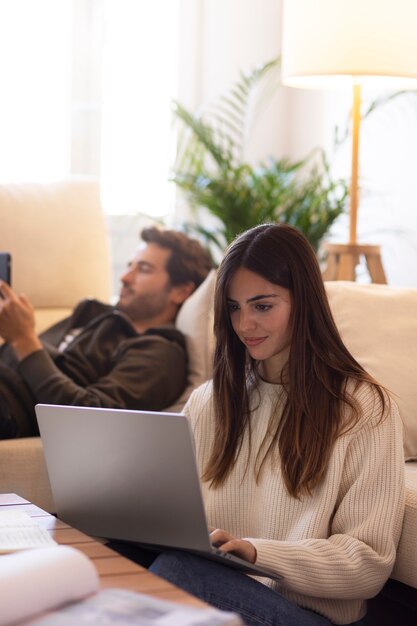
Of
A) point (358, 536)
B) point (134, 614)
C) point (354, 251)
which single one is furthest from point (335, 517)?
point (354, 251)

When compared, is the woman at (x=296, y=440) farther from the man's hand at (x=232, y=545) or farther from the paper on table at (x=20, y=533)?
the paper on table at (x=20, y=533)

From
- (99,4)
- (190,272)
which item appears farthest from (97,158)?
(190,272)

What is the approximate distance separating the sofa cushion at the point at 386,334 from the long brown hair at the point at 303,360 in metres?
0.49

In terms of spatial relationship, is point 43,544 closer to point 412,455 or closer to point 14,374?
point 412,455

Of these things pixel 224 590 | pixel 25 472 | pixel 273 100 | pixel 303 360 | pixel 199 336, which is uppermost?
pixel 273 100

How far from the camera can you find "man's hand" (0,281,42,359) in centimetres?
250

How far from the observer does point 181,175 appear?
12.2 feet

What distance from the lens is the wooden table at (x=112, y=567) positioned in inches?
43.7

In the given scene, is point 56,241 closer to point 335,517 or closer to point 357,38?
point 357,38

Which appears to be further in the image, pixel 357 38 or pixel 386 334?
pixel 357 38

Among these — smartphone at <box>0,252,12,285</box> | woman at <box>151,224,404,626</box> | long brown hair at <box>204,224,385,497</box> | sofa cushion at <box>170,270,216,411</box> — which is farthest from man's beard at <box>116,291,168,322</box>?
long brown hair at <box>204,224,385,497</box>

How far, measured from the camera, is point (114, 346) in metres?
2.77

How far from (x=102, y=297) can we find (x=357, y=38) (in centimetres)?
119

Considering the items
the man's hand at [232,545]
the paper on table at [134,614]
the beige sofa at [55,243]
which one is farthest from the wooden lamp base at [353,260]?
the paper on table at [134,614]
